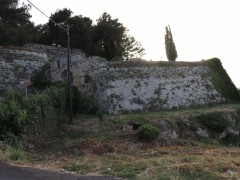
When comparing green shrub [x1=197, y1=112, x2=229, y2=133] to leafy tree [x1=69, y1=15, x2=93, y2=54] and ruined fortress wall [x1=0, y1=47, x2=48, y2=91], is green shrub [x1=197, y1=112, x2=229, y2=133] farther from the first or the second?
leafy tree [x1=69, y1=15, x2=93, y2=54]

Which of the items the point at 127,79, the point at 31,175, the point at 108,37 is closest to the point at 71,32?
the point at 108,37

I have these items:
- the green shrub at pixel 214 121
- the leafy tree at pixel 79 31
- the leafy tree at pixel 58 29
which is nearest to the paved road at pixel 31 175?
the green shrub at pixel 214 121

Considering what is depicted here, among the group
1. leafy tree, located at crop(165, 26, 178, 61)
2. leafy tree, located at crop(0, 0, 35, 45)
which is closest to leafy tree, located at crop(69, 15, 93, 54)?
leafy tree, located at crop(0, 0, 35, 45)

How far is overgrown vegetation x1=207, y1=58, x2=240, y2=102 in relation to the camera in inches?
1137

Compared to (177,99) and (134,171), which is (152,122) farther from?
(134,171)

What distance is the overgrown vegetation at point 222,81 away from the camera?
28.9 m

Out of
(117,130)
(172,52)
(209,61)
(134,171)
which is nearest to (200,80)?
(209,61)

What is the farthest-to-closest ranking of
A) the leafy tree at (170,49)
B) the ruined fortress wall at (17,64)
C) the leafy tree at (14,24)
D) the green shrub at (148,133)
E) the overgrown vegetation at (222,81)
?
1. the leafy tree at (14,24)
2. the leafy tree at (170,49)
3. the overgrown vegetation at (222,81)
4. the ruined fortress wall at (17,64)
5. the green shrub at (148,133)

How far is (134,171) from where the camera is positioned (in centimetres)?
988

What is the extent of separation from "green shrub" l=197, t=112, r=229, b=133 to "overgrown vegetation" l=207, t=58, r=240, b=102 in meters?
6.38

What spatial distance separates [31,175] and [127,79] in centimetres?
1670

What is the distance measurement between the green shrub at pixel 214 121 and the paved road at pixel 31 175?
44.9 ft

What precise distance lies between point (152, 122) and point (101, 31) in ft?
61.9

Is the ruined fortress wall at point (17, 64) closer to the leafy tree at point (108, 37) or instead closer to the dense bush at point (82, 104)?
the dense bush at point (82, 104)
